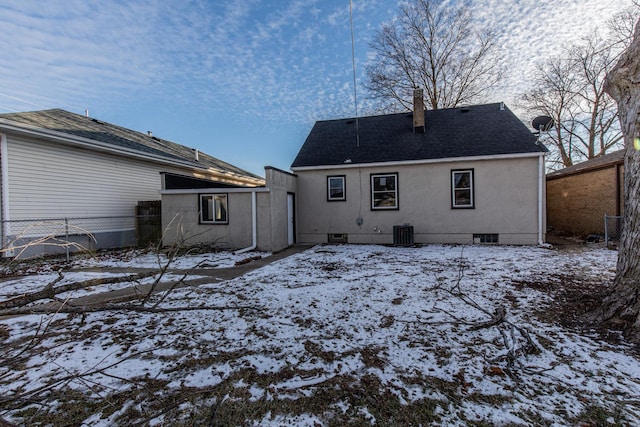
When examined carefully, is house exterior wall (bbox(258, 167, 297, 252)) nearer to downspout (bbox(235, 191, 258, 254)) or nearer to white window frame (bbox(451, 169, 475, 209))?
downspout (bbox(235, 191, 258, 254))

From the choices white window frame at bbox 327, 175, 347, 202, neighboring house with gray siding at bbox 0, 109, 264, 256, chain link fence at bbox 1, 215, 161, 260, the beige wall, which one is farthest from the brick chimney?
chain link fence at bbox 1, 215, 161, 260

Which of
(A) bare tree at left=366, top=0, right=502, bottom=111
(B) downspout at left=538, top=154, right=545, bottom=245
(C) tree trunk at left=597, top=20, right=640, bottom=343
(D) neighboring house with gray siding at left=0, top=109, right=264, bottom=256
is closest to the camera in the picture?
(C) tree trunk at left=597, top=20, right=640, bottom=343

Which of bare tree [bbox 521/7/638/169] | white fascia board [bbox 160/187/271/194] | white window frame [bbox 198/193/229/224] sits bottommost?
white window frame [bbox 198/193/229/224]

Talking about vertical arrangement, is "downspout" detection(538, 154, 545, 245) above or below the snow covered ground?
above

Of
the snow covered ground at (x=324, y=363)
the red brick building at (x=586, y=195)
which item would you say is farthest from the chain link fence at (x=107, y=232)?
the red brick building at (x=586, y=195)

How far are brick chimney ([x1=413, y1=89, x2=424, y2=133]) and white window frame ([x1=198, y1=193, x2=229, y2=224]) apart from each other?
8.87 metres

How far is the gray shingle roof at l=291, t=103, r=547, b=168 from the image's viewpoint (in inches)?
415

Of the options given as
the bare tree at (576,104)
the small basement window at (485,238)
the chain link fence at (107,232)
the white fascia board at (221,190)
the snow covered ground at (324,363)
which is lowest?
the snow covered ground at (324,363)

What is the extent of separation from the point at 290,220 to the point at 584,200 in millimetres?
13162

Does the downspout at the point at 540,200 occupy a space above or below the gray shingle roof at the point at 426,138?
below

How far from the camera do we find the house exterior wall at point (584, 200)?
10.5m

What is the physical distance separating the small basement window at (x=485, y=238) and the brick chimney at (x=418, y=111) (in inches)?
203

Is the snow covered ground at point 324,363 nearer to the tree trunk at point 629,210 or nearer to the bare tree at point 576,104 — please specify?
the tree trunk at point 629,210

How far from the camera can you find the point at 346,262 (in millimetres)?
7656
